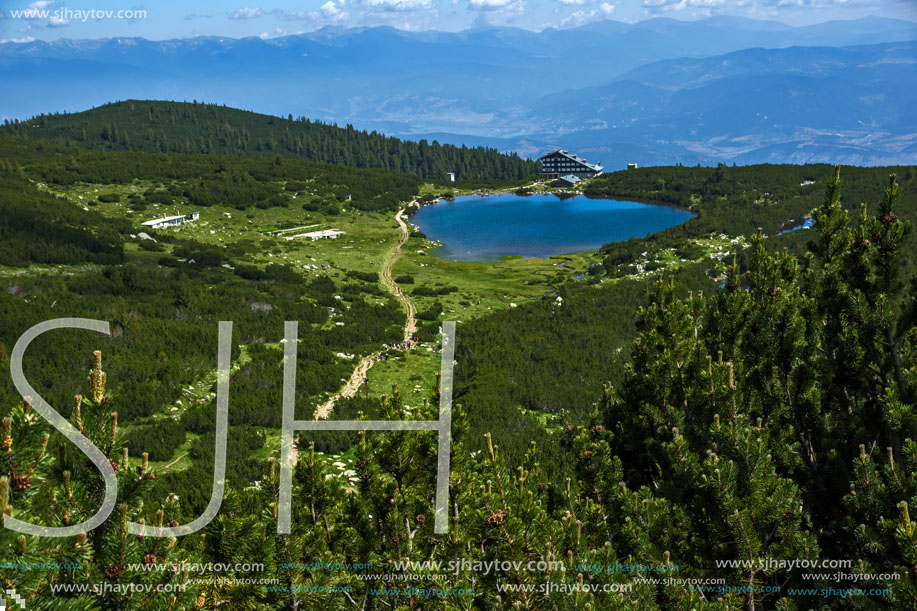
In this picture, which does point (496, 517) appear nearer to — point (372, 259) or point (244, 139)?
point (372, 259)

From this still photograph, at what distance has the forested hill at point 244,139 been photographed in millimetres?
110750

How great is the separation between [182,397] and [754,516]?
20.3 m

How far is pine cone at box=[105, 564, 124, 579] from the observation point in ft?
12.2

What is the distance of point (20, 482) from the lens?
9.73 feet

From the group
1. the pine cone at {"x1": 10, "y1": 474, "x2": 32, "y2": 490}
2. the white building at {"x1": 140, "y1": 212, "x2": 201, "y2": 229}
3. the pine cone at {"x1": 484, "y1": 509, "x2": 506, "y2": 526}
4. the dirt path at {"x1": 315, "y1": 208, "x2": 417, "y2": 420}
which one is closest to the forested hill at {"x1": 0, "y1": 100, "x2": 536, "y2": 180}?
the white building at {"x1": 140, "y1": 212, "x2": 201, "y2": 229}

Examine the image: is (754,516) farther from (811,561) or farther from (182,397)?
(182,397)

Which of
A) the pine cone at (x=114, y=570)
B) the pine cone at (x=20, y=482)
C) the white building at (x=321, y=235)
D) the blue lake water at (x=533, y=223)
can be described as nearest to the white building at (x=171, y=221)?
the white building at (x=321, y=235)

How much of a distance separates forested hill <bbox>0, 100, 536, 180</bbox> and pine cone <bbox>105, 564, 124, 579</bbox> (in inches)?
4119

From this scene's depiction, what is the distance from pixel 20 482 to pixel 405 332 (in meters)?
29.5

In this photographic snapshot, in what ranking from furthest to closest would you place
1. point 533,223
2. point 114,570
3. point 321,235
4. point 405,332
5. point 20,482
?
point 533,223 < point 321,235 < point 405,332 < point 114,570 < point 20,482

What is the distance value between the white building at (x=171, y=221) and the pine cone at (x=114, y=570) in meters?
54.2

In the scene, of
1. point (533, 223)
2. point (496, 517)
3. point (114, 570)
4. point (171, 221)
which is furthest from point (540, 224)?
point (114, 570)

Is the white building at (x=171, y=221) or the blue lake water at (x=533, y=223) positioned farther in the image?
the blue lake water at (x=533, y=223)

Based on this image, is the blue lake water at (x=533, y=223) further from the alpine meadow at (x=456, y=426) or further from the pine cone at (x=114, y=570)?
the pine cone at (x=114, y=570)
